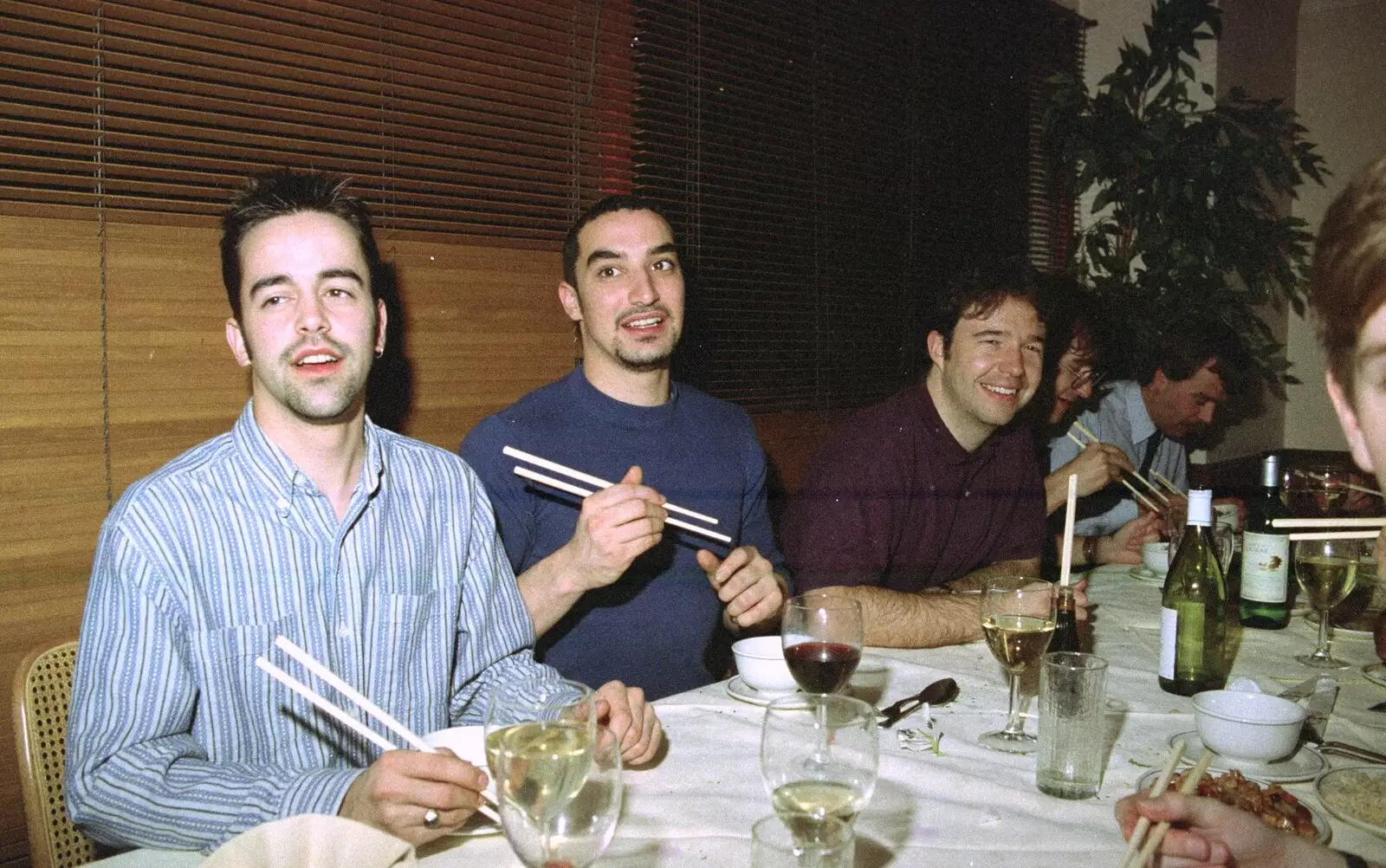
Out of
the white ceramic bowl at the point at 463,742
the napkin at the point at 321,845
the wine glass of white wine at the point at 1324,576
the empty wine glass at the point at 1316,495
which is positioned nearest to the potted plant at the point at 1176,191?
the empty wine glass at the point at 1316,495

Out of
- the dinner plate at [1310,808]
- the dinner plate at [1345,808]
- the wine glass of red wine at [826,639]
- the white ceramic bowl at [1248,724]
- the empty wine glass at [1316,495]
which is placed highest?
the empty wine glass at [1316,495]

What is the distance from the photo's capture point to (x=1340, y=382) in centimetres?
99

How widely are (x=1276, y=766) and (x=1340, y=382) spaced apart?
650 millimetres

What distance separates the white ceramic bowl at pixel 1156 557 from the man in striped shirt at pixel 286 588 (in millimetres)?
1789

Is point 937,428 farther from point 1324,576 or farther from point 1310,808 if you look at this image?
point 1310,808

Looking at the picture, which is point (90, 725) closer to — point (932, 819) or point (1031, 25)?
point (932, 819)

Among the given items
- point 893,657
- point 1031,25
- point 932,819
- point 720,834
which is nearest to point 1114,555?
point 893,657

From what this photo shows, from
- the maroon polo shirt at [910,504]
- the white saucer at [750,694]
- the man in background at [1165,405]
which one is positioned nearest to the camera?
the white saucer at [750,694]

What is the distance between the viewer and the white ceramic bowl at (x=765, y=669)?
155 centimetres

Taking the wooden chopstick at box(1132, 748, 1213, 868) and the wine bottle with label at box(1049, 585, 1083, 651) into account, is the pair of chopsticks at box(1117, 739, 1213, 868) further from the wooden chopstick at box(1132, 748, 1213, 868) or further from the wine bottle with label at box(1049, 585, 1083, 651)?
the wine bottle with label at box(1049, 585, 1083, 651)

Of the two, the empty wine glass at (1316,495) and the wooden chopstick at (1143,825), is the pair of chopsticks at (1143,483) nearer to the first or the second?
the empty wine glass at (1316,495)

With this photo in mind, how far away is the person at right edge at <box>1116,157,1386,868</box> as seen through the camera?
3.02ft

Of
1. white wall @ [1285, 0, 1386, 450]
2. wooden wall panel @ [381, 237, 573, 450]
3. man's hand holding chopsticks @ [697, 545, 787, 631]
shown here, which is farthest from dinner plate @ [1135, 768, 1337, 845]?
white wall @ [1285, 0, 1386, 450]

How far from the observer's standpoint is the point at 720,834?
1103 millimetres
